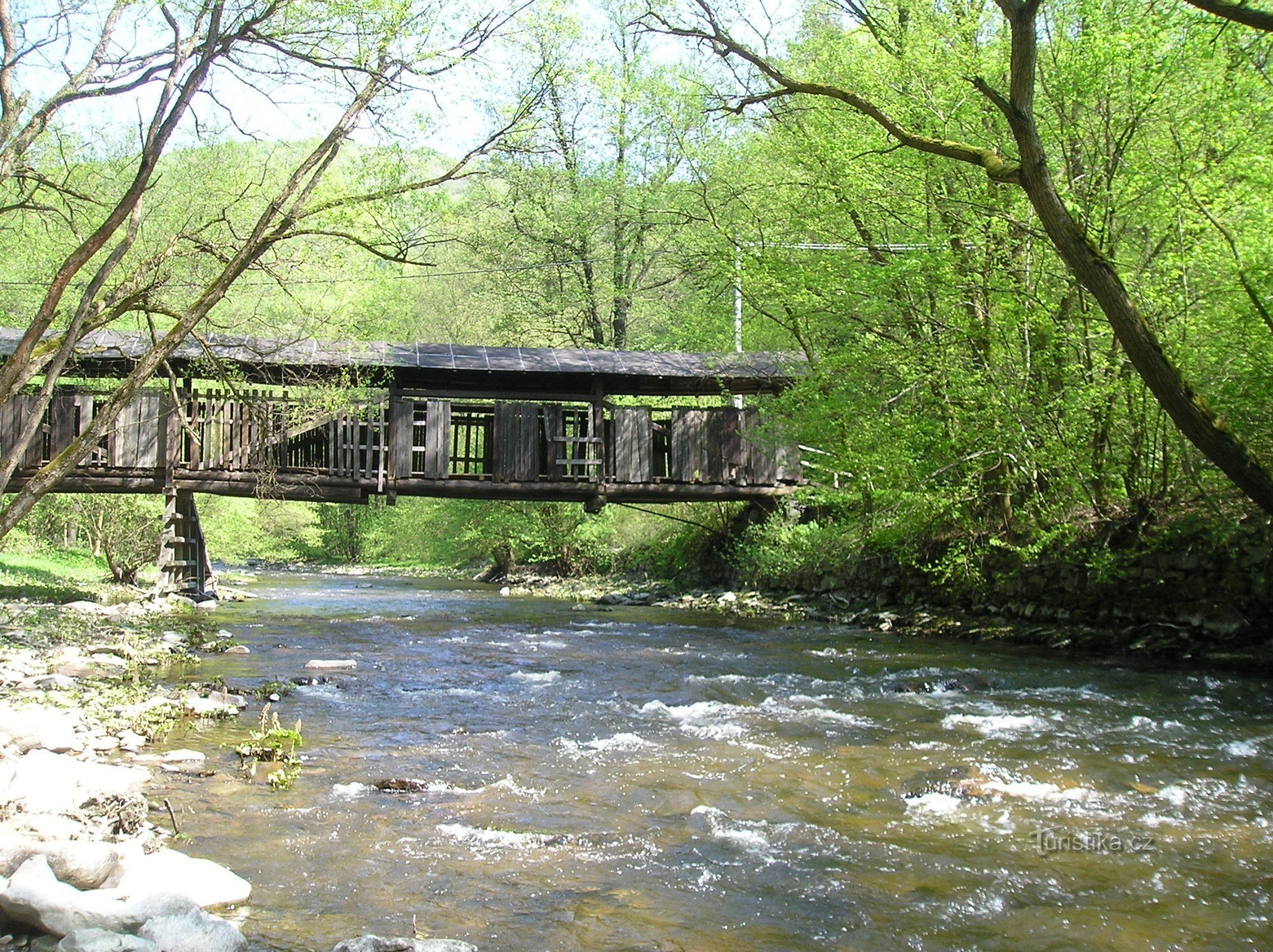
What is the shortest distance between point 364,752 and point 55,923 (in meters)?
3.31

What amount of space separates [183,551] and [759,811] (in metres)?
14.6

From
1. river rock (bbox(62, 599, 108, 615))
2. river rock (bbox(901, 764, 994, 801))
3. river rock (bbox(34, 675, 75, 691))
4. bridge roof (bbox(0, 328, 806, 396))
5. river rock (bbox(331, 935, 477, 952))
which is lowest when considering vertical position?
river rock (bbox(62, 599, 108, 615))

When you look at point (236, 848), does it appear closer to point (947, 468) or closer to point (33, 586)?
point (947, 468)

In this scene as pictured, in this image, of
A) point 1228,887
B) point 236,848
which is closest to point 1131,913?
point 1228,887

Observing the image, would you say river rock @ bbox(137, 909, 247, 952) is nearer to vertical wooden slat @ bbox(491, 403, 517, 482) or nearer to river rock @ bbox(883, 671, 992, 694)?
river rock @ bbox(883, 671, 992, 694)

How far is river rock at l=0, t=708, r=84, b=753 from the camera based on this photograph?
18.9 ft

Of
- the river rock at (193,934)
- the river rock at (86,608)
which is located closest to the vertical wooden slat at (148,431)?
the river rock at (86,608)

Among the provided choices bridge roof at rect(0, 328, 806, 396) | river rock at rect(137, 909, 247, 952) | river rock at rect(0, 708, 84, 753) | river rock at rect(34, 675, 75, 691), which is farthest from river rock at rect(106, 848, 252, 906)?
bridge roof at rect(0, 328, 806, 396)

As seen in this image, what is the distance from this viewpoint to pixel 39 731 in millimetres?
5895

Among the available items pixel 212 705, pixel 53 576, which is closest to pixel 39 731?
pixel 212 705

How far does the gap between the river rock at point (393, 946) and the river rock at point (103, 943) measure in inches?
21.5

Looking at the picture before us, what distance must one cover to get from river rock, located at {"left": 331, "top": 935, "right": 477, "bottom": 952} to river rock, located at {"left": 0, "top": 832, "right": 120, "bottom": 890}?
35.8 inches

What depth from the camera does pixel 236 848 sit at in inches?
177

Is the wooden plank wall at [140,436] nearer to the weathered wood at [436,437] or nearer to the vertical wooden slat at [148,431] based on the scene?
the vertical wooden slat at [148,431]
